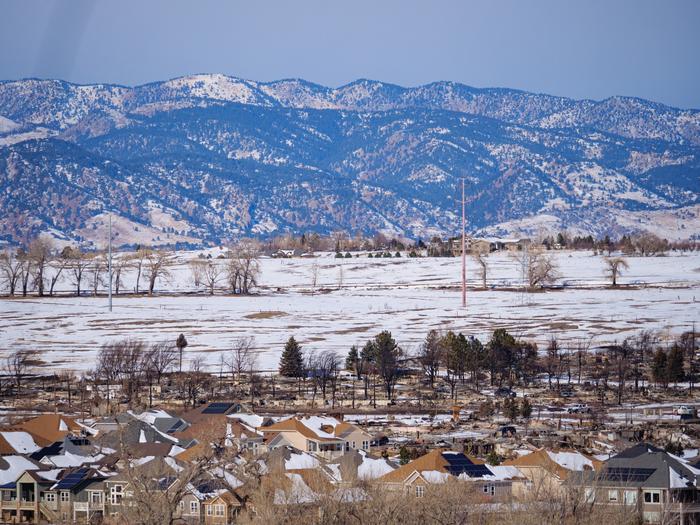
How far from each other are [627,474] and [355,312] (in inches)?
3286

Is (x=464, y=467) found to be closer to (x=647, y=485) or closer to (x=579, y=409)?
(x=647, y=485)

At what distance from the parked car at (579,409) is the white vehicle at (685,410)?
14.3ft

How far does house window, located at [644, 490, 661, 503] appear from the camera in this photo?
48312 mm

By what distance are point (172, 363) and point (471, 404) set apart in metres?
24.7

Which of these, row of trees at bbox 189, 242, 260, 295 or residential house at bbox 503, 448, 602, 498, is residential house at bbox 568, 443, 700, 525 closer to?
residential house at bbox 503, 448, 602, 498

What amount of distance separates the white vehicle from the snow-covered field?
30.2m

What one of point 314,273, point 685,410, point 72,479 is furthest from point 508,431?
point 314,273

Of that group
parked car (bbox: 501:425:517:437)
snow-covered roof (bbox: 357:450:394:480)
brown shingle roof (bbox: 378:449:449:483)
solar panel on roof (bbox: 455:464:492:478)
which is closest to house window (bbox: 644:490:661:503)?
solar panel on roof (bbox: 455:464:492:478)

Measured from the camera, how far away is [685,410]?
234 ft

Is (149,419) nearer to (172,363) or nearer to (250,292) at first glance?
(172,363)

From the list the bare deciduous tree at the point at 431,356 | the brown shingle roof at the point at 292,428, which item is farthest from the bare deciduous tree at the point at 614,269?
the brown shingle roof at the point at 292,428

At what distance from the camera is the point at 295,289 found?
16700cm

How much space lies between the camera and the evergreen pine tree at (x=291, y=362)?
8943 centimetres

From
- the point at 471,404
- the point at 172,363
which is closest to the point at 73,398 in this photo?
the point at 172,363
